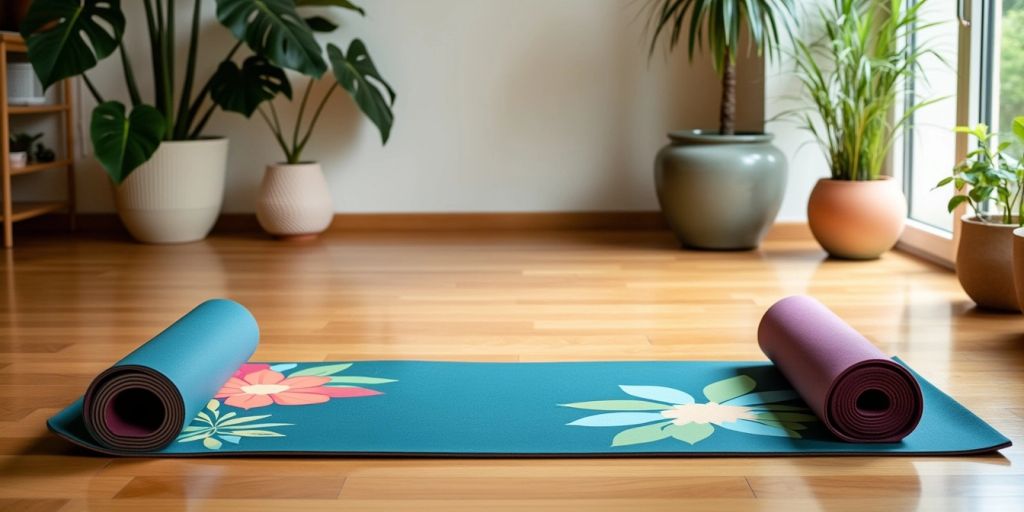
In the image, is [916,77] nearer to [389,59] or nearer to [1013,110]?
[1013,110]

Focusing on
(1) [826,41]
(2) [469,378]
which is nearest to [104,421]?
(2) [469,378]

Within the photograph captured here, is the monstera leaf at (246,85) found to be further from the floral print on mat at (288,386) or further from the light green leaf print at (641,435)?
the light green leaf print at (641,435)

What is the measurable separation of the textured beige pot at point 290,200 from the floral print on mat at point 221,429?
2543 millimetres

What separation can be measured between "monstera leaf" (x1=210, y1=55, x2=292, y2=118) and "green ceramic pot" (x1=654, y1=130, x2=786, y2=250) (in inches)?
64.3

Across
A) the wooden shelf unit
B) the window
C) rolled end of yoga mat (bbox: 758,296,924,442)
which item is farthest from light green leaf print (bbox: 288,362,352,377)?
the wooden shelf unit

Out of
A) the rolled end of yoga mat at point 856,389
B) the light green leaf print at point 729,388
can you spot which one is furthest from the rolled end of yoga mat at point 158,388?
the rolled end of yoga mat at point 856,389

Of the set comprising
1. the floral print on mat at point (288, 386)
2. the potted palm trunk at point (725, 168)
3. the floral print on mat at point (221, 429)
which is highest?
the potted palm trunk at point (725, 168)

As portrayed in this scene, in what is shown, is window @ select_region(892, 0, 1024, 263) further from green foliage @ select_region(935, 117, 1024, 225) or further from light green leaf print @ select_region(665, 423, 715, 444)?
light green leaf print @ select_region(665, 423, 715, 444)

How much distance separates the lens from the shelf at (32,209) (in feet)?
14.7

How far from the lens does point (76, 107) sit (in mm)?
4973

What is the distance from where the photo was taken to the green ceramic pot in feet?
13.8

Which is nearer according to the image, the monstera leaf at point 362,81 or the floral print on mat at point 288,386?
the floral print on mat at point 288,386

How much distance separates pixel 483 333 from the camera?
289 cm

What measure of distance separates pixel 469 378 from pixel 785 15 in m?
2.70
